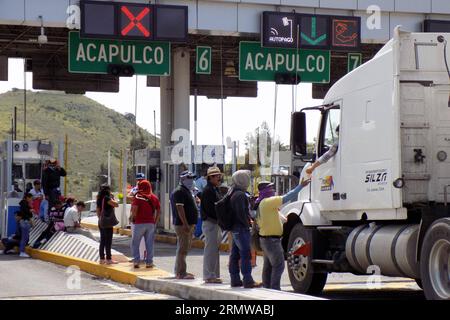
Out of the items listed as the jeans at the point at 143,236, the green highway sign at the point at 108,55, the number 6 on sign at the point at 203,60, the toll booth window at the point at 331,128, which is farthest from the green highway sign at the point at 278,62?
the toll booth window at the point at 331,128

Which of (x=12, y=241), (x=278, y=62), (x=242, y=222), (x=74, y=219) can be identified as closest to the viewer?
(x=242, y=222)

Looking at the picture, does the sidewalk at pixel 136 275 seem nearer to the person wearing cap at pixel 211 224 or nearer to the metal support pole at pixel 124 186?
the person wearing cap at pixel 211 224

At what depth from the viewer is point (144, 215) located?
51.9 feet

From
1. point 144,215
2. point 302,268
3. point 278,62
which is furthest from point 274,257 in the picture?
point 278,62

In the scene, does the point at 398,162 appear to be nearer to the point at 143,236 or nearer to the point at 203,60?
the point at 143,236

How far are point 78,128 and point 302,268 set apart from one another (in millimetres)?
100251

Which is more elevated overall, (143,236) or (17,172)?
(17,172)

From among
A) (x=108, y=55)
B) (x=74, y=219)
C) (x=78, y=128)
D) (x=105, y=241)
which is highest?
(x=78, y=128)

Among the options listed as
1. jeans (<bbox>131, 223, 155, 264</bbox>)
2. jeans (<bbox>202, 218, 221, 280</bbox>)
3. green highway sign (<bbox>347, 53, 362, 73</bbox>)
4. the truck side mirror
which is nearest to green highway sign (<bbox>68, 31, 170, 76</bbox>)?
green highway sign (<bbox>347, 53, 362, 73</bbox>)

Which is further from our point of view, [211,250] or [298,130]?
[211,250]

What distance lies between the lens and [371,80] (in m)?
12.2

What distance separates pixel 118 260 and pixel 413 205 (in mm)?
7851

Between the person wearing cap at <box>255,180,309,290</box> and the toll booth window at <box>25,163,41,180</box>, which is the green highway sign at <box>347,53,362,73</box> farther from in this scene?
the person wearing cap at <box>255,180,309,290</box>

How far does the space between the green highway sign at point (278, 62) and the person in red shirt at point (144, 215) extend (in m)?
9.76
